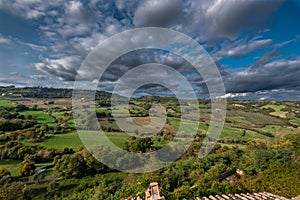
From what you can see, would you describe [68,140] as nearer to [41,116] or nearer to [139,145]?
[139,145]

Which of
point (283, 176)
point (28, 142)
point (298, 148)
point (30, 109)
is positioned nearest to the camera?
point (283, 176)

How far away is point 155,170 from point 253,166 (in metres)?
10.7

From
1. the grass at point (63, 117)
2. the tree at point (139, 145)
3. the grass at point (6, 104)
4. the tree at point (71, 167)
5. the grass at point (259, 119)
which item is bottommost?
the tree at point (71, 167)

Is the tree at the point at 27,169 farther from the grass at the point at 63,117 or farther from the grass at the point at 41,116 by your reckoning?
the grass at the point at 41,116

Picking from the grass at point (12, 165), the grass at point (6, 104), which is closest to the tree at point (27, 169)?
the grass at point (12, 165)

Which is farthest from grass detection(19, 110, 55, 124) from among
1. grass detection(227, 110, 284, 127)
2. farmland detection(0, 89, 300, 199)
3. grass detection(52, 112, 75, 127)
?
grass detection(227, 110, 284, 127)

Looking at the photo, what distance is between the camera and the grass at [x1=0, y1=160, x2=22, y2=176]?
23839 mm

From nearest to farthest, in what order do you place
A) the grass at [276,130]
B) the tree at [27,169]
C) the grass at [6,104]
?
1. the tree at [27,169]
2. the grass at [276,130]
3. the grass at [6,104]

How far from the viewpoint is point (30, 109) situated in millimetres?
50094

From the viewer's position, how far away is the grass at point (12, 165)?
939 inches

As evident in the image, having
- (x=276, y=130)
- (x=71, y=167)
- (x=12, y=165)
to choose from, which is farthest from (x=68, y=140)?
(x=276, y=130)

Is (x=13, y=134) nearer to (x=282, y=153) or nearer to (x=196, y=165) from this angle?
(x=196, y=165)

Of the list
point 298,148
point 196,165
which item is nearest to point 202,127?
point 298,148

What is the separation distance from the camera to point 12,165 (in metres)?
26.1
